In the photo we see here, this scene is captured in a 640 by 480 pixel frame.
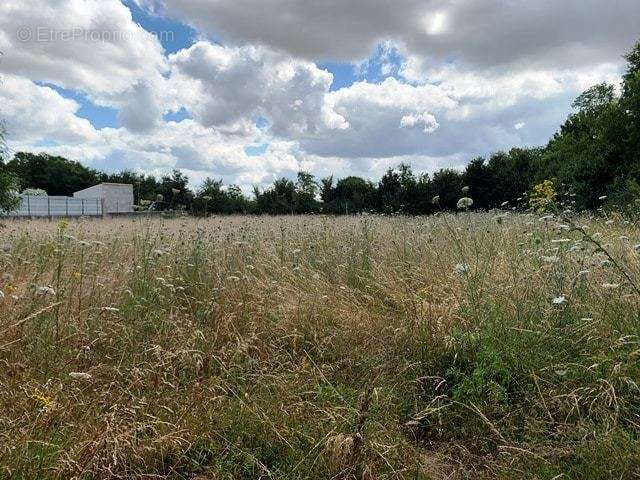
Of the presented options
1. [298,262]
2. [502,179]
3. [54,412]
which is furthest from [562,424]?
Answer: [502,179]

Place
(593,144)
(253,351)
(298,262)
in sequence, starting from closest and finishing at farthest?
1. (253,351)
2. (298,262)
3. (593,144)

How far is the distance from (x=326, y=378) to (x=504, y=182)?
29091 mm

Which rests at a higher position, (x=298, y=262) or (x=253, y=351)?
(x=298, y=262)

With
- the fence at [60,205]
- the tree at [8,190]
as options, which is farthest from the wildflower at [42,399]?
the fence at [60,205]

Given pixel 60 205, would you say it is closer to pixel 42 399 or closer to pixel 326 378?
pixel 42 399

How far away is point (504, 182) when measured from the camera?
28.6 meters

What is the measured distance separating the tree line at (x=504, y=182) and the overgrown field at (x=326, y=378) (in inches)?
52.6

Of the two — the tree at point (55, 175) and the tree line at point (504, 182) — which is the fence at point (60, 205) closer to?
the tree line at point (504, 182)

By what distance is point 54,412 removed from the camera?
2.05 meters

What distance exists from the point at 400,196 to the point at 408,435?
24.9m

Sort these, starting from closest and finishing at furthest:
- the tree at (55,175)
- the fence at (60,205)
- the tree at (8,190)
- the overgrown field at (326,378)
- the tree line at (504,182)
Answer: the overgrown field at (326,378) < the tree at (8,190) < the tree line at (504,182) < the fence at (60,205) < the tree at (55,175)

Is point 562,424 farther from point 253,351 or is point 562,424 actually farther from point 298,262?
point 298,262

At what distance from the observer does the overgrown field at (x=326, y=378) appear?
6.32 ft

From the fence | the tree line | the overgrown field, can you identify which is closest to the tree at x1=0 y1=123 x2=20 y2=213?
the tree line
